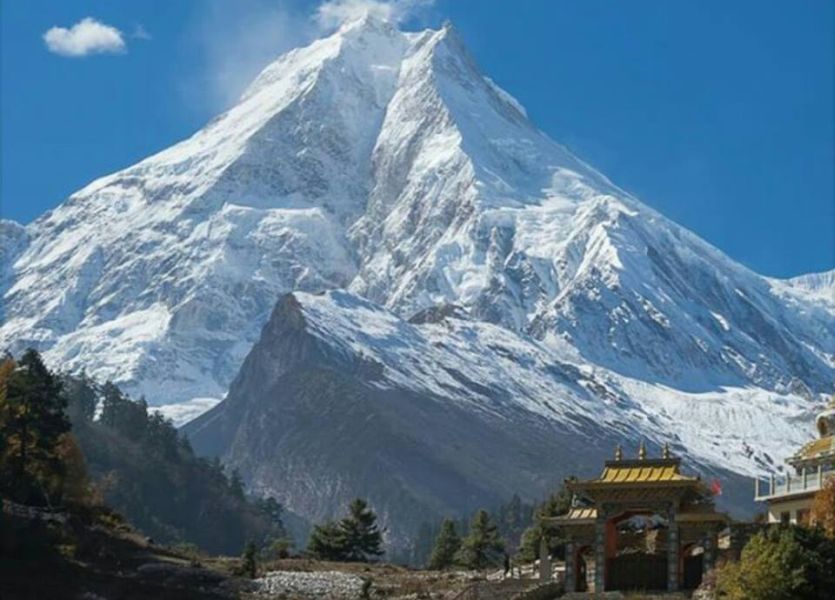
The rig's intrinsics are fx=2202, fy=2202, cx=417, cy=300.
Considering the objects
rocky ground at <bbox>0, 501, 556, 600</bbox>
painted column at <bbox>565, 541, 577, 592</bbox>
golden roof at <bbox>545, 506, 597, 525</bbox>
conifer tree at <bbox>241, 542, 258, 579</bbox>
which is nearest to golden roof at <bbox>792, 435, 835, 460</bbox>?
golden roof at <bbox>545, 506, 597, 525</bbox>

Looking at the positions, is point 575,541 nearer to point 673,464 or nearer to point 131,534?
point 673,464

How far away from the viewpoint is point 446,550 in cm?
14400

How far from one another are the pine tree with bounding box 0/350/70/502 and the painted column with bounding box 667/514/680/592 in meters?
41.6

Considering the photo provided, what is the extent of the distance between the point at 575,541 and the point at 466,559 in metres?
45.2

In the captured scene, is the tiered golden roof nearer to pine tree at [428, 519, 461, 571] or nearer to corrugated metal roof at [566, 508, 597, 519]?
corrugated metal roof at [566, 508, 597, 519]

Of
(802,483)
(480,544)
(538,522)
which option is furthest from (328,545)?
(802,483)

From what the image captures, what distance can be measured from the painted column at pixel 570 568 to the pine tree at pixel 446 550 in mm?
43408

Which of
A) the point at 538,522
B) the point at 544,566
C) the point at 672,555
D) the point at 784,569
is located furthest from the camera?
the point at 538,522

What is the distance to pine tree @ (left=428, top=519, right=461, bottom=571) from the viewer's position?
459 feet

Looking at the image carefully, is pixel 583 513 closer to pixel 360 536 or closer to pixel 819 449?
pixel 819 449

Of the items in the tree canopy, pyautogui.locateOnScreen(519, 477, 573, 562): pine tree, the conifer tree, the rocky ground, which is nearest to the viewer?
the rocky ground

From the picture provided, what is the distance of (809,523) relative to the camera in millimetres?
91688

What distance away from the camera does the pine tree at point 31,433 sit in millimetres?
120062

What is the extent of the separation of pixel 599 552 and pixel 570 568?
5.01 feet
